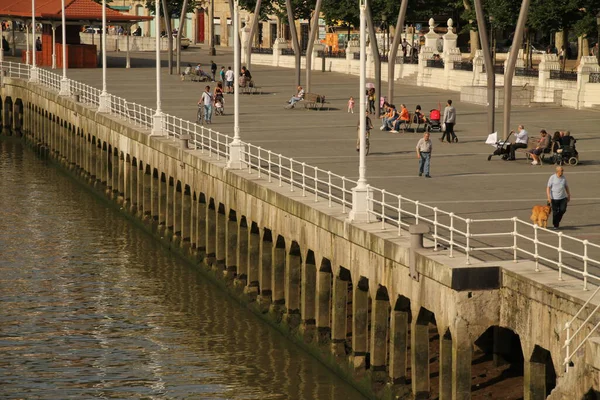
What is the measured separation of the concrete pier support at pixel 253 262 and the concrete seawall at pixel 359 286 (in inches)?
1.1

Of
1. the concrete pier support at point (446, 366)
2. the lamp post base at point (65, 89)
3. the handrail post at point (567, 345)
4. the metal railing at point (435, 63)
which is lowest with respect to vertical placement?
the concrete pier support at point (446, 366)

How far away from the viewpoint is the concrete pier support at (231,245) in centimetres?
4200

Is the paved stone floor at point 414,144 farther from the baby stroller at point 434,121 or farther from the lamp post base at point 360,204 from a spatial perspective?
the lamp post base at point 360,204

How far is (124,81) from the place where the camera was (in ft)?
298

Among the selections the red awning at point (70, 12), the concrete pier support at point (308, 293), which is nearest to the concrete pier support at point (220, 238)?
the concrete pier support at point (308, 293)

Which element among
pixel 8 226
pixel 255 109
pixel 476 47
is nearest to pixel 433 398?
pixel 8 226

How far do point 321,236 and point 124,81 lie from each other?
195 feet

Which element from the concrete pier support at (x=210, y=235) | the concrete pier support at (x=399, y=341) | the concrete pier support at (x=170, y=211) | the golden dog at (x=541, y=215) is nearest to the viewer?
the concrete pier support at (x=399, y=341)

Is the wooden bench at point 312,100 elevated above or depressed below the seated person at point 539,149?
below

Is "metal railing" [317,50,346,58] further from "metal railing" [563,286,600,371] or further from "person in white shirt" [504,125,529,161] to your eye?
"metal railing" [563,286,600,371]

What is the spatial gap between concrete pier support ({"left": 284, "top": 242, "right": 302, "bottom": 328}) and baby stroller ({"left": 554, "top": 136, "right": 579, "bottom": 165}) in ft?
45.4

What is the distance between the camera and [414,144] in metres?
53.6

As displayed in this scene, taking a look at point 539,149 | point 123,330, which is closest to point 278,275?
point 123,330

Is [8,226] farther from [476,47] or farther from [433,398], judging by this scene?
[476,47]
